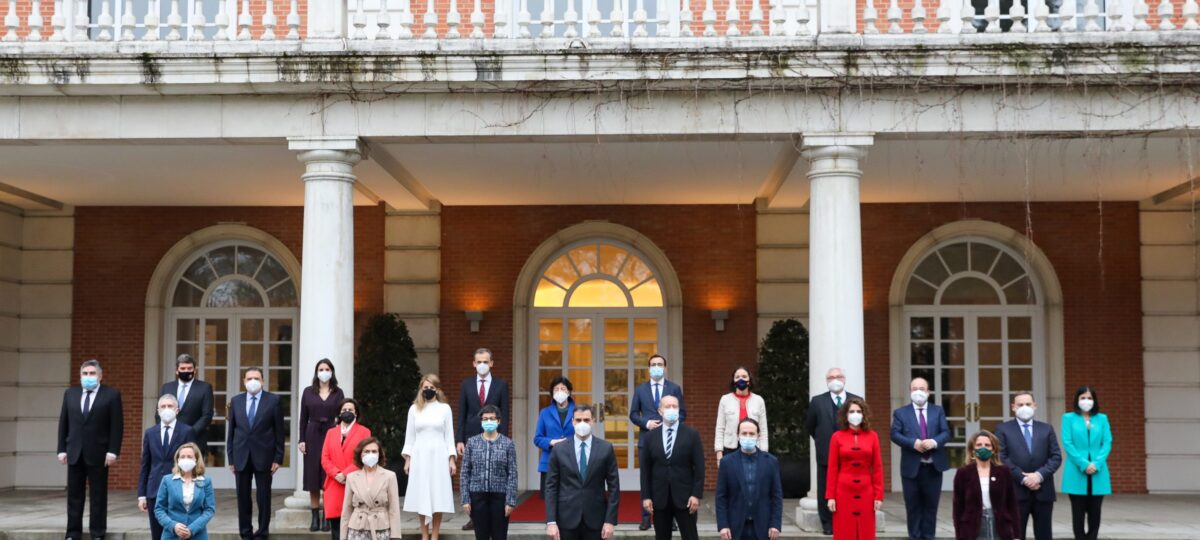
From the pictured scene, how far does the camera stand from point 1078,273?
596 inches

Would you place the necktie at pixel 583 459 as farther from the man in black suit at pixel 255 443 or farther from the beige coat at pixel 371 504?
the man in black suit at pixel 255 443

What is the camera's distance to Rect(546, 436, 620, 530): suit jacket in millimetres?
8805

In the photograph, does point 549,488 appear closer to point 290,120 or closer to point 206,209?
point 290,120

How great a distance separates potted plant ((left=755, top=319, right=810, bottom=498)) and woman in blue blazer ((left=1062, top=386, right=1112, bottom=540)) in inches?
145

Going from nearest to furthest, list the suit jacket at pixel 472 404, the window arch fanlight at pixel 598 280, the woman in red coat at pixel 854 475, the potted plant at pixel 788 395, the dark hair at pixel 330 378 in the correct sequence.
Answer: the woman in red coat at pixel 854 475 < the dark hair at pixel 330 378 < the suit jacket at pixel 472 404 < the potted plant at pixel 788 395 < the window arch fanlight at pixel 598 280

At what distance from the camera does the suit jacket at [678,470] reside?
357 inches

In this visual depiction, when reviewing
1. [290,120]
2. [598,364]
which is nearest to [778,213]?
[598,364]

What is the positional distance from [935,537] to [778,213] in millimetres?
5858

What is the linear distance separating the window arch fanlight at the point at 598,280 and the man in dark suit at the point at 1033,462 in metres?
6.41

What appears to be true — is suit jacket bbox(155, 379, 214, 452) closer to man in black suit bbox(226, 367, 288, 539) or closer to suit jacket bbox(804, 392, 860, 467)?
man in black suit bbox(226, 367, 288, 539)

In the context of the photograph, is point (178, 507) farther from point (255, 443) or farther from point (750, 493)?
point (750, 493)

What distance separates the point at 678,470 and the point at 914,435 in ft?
7.04

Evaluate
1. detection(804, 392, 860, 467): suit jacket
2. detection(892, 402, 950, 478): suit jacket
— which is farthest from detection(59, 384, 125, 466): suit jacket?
detection(892, 402, 950, 478): suit jacket

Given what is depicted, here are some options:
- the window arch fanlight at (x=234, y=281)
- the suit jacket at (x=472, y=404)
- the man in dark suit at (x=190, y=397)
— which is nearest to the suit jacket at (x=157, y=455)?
the man in dark suit at (x=190, y=397)
